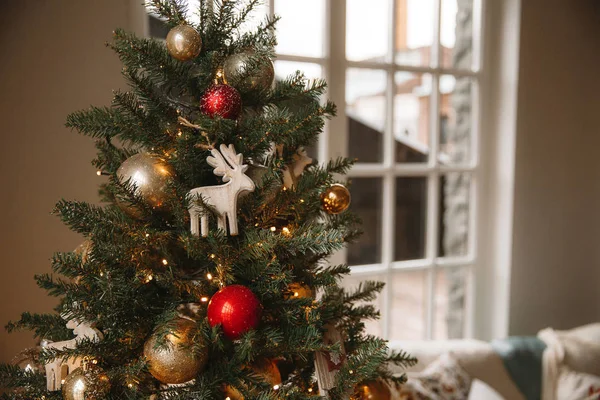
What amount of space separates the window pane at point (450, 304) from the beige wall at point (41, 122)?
5.33 feet

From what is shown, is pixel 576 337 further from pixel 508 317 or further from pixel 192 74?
pixel 192 74

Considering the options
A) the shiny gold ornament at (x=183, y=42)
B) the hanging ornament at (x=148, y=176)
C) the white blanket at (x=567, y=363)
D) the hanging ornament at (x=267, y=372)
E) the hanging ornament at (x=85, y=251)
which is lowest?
the white blanket at (x=567, y=363)

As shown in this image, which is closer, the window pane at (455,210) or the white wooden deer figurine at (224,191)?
the white wooden deer figurine at (224,191)

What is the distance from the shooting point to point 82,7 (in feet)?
4.53

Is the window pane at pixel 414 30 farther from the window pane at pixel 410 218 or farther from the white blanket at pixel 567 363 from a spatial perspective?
the white blanket at pixel 567 363

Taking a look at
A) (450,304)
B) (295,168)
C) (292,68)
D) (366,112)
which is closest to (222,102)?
(295,168)

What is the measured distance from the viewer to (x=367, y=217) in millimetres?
2076

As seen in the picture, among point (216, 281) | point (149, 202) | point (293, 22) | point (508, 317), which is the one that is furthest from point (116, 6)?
point (508, 317)

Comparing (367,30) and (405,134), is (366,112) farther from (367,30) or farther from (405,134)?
(367,30)

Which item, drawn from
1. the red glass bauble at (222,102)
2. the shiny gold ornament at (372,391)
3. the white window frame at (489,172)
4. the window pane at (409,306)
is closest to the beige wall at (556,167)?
the white window frame at (489,172)

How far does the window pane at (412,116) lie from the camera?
2.06 m

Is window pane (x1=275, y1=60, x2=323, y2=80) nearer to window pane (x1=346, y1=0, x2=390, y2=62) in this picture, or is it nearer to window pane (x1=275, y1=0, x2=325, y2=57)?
window pane (x1=275, y1=0, x2=325, y2=57)

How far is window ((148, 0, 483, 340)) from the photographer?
188 cm

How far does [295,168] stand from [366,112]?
111 centimetres
